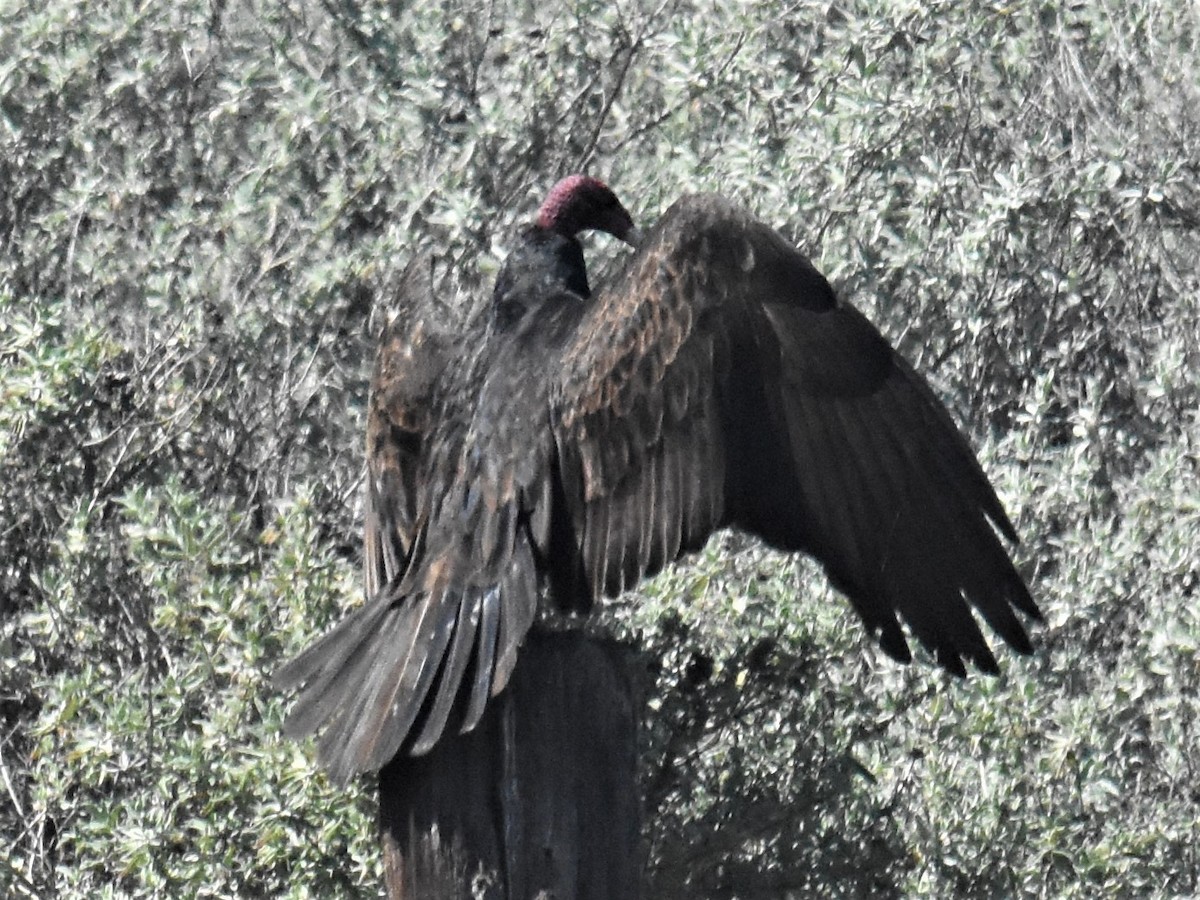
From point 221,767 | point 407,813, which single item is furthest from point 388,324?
point 407,813

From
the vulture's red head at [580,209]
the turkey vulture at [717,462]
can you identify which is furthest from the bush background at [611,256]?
the turkey vulture at [717,462]

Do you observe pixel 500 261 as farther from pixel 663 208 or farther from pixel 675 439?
pixel 675 439

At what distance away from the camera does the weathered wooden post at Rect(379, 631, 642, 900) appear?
117 inches

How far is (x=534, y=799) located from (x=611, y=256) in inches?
102

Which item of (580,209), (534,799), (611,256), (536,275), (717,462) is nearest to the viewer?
(534,799)

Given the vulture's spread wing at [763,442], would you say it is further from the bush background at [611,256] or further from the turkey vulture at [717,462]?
the bush background at [611,256]

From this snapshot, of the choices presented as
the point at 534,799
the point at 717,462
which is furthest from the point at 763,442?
the point at 534,799

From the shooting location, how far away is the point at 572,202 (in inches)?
183

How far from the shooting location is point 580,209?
4.66m

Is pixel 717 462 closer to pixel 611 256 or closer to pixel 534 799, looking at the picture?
Answer: pixel 534 799

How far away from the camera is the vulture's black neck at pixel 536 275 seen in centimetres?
435

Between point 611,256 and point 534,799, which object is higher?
point 611,256

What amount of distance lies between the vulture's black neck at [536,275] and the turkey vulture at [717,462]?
0.38 m

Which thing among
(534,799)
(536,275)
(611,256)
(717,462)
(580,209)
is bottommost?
(534,799)
